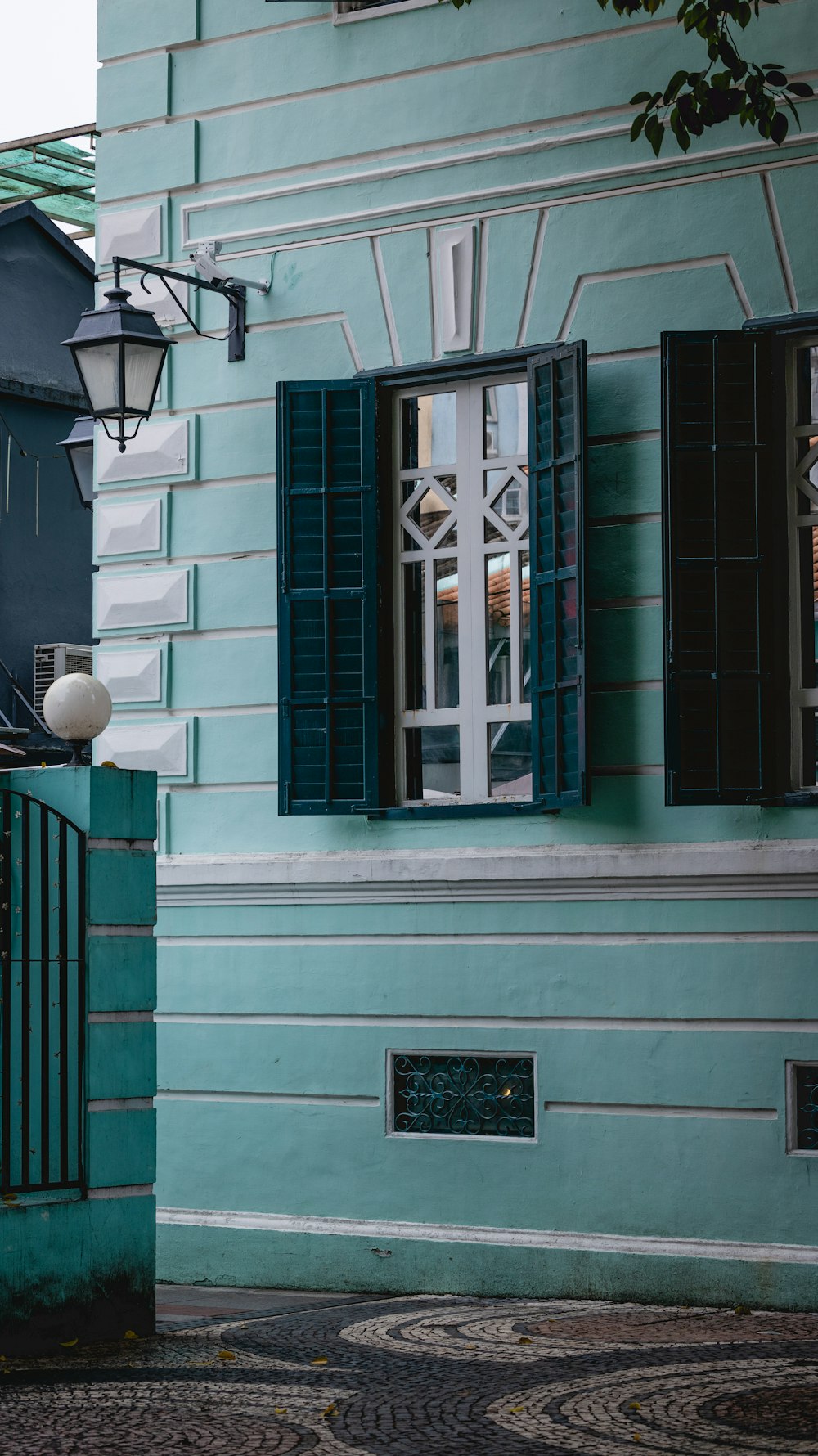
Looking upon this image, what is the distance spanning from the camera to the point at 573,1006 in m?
8.53

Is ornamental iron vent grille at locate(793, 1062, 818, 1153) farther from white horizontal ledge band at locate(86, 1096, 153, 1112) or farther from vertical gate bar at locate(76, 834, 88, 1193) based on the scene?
vertical gate bar at locate(76, 834, 88, 1193)

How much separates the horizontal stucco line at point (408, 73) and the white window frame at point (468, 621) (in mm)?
1501

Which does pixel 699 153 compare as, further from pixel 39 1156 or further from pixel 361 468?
pixel 39 1156

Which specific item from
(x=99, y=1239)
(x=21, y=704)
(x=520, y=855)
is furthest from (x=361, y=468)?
(x=21, y=704)

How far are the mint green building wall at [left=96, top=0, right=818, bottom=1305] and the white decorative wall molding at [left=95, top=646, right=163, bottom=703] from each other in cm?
2

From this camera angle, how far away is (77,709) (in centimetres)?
766

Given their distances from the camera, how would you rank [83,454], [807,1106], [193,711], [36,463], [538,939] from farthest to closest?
[36,463], [83,454], [193,711], [538,939], [807,1106]

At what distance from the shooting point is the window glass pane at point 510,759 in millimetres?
8984

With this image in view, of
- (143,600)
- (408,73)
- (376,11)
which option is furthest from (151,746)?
(376,11)

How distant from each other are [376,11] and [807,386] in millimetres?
2975

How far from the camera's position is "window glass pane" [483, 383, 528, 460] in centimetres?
913

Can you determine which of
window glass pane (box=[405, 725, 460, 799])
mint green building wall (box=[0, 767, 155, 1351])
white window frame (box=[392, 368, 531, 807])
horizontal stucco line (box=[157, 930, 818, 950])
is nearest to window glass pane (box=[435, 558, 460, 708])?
white window frame (box=[392, 368, 531, 807])

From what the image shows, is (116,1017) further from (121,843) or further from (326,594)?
(326,594)

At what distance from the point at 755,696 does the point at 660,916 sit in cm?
105
